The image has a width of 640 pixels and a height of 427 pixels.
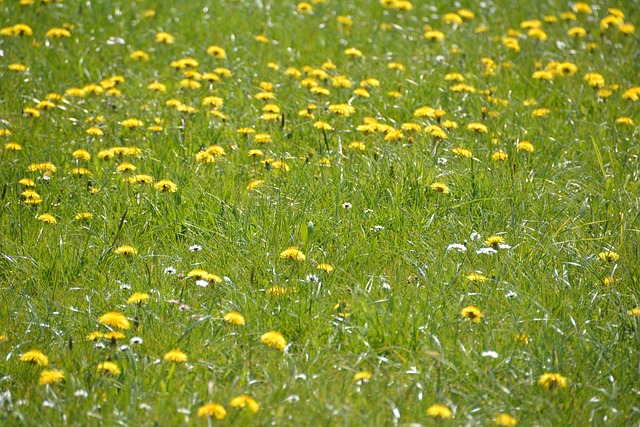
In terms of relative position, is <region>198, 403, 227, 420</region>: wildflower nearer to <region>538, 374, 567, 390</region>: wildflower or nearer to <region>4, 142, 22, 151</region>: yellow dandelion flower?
<region>538, 374, 567, 390</region>: wildflower

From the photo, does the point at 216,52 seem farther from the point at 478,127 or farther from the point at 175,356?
the point at 175,356

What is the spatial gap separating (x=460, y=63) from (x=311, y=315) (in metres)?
3.26

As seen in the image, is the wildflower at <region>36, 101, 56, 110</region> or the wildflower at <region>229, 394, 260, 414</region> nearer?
the wildflower at <region>229, 394, 260, 414</region>

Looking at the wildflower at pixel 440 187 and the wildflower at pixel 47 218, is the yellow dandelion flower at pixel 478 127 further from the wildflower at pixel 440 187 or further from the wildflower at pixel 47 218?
the wildflower at pixel 47 218

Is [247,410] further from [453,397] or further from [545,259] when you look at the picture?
[545,259]

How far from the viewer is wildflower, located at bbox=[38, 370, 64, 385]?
113 inches

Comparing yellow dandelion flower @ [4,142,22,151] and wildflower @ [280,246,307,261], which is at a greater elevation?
wildflower @ [280,246,307,261]

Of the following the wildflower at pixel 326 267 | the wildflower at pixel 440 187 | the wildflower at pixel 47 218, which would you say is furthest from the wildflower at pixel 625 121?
the wildflower at pixel 47 218

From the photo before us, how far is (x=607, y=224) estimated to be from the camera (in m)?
4.12

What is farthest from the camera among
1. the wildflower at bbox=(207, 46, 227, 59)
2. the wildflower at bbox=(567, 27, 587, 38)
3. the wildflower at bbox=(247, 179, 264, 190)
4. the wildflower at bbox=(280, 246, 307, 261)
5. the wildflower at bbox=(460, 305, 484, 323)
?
the wildflower at bbox=(567, 27, 587, 38)

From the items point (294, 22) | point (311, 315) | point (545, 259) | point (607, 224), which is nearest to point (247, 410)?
point (311, 315)

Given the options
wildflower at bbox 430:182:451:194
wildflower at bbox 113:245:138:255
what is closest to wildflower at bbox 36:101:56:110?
wildflower at bbox 113:245:138:255

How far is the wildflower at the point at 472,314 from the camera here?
321 centimetres

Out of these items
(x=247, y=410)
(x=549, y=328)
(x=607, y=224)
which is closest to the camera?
Result: (x=247, y=410)
